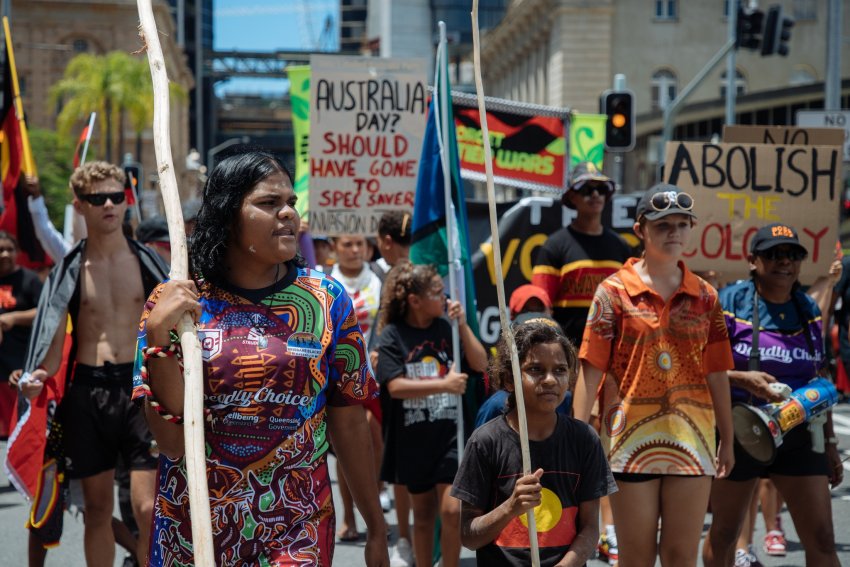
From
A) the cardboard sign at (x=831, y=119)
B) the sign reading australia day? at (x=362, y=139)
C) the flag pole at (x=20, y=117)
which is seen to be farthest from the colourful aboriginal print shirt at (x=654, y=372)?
the cardboard sign at (x=831, y=119)

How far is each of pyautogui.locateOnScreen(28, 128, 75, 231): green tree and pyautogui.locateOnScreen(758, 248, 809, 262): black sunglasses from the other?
180ft

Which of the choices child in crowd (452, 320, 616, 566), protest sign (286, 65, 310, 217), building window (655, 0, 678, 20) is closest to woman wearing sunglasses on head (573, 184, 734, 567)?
child in crowd (452, 320, 616, 566)

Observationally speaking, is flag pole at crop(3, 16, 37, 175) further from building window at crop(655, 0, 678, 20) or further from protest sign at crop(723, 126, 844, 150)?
building window at crop(655, 0, 678, 20)

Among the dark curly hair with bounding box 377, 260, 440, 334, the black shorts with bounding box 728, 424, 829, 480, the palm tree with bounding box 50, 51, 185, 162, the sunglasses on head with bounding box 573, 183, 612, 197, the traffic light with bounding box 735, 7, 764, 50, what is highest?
the palm tree with bounding box 50, 51, 185, 162

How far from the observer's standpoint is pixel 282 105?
140250 millimetres

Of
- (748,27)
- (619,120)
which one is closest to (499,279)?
(619,120)

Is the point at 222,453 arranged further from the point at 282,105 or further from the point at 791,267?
the point at 282,105

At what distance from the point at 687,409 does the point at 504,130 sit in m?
6.11

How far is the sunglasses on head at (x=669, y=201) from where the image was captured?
519cm

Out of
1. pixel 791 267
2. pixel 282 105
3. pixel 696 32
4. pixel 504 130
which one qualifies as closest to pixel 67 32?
pixel 696 32

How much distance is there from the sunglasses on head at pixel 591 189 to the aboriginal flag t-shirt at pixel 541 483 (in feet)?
9.35

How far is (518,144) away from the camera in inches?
435

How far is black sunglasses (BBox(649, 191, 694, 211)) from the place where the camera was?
17.0 ft

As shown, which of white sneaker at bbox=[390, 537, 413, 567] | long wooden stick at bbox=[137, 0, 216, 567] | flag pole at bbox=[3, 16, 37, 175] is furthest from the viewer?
flag pole at bbox=[3, 16, 37, 175]
